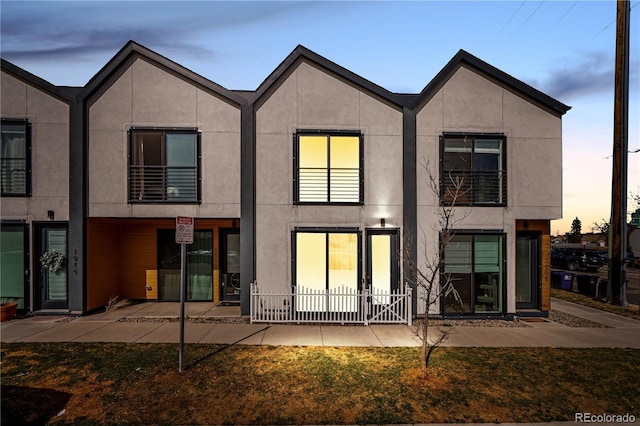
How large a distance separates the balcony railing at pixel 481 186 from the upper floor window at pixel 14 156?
14.4m

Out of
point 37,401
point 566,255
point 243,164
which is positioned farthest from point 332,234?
point 566,255

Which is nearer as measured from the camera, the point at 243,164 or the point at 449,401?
the point at 449,401

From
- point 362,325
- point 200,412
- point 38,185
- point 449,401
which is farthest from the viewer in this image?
point 38,185

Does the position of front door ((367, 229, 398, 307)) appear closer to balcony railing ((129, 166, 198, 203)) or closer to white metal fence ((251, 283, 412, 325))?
white metal fence ((251, 283, 412, 325))

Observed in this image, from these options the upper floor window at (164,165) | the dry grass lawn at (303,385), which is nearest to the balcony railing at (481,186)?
the dry grass lawn at (303,385)

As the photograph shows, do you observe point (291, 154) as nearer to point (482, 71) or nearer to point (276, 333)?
point (276, 333)

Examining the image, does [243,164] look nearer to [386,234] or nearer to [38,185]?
[386,234]

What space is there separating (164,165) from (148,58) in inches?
147

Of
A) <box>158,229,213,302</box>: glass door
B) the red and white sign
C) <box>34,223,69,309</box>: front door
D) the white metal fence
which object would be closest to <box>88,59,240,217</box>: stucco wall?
<box>34,223,69,309</box>: front door

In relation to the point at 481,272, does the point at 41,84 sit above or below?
above

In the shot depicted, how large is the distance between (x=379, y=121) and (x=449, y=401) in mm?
8558

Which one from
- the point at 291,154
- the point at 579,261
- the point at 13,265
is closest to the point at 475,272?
the point at 291,154

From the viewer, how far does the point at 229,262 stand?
522 inches

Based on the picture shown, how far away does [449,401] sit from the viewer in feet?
18.7
